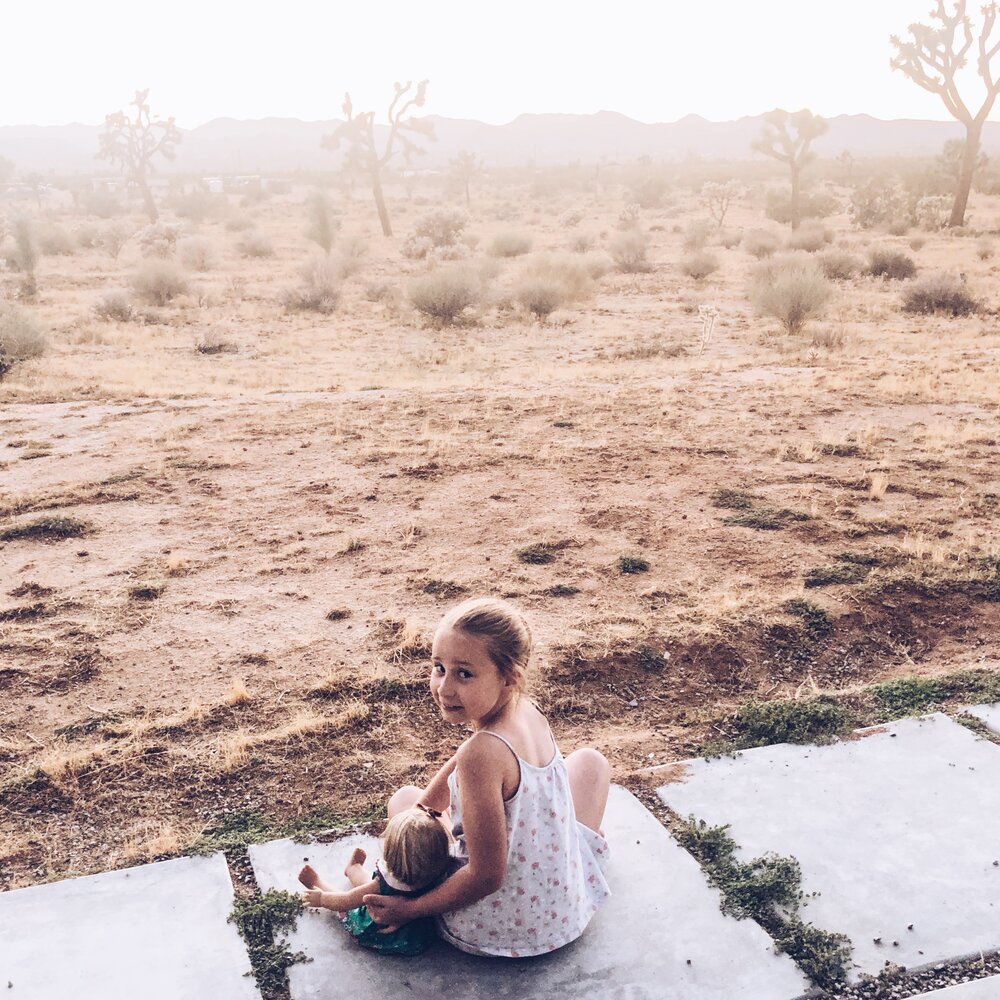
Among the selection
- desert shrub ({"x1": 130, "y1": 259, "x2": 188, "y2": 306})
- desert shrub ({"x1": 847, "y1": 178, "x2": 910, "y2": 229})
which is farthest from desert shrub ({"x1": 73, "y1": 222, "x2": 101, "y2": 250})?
desert shrub ({"x1": 847, "y1": 178, "x2": 910, "y2": 229})

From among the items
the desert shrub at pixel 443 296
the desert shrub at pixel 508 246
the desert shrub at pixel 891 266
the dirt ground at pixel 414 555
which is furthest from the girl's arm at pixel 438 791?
the desert shrub at pixel 508 246

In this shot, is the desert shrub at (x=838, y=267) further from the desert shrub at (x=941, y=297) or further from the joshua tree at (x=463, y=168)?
the joshua tree at (x=463, y=168)

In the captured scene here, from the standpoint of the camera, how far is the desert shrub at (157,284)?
60.3 ft

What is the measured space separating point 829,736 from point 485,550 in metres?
2.62

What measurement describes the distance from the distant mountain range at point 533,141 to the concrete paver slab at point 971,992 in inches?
4553

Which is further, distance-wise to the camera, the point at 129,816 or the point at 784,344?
the point at 784,344

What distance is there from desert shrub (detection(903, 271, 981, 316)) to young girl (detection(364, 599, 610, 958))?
1439cm

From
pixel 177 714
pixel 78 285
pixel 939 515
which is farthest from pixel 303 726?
pixel 78 285

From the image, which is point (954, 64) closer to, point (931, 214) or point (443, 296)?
point (931, 214)

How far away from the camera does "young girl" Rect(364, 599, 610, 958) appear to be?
231cm

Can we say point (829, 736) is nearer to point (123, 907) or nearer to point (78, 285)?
point (123, 907)

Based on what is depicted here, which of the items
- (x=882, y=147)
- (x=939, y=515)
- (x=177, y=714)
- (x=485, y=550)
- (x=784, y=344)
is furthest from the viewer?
(x=882, y=147)

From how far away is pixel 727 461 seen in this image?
23.9ft

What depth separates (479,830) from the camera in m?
2.32
